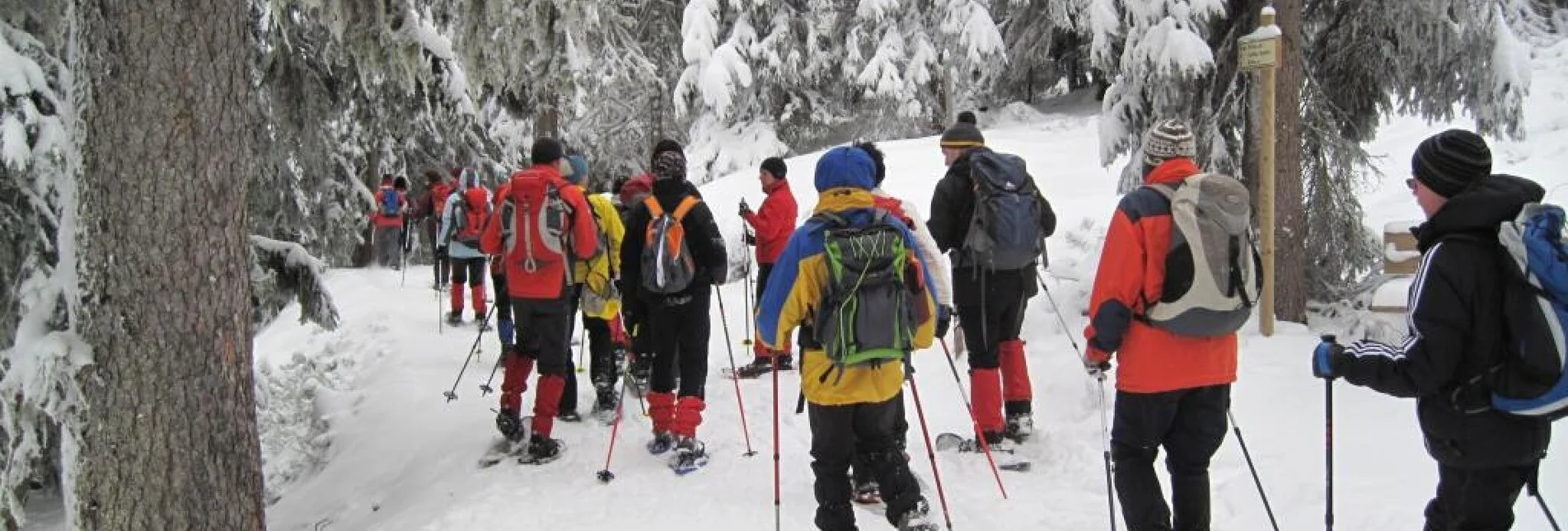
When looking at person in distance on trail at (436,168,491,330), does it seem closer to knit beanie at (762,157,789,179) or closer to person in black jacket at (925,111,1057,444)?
knit beanie at (762,157,789,179)

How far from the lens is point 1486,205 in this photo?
3258 mm

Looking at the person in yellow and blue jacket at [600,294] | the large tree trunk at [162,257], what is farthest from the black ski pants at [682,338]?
the large tree trunk at [162,257]

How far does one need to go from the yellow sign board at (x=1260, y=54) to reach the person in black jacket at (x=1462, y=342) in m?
4.15

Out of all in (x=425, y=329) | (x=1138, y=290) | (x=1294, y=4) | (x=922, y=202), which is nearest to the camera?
(x=1138, y=290)

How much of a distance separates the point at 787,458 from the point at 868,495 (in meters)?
1.21

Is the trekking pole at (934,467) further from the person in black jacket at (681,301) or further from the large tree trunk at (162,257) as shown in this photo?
the large tree trunk at (162,257)

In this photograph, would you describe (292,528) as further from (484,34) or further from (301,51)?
(484,34)

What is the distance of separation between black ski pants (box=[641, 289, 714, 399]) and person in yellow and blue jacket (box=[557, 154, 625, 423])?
926 mm

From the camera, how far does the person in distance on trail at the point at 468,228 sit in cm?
1179

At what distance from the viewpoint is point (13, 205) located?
5.63 m

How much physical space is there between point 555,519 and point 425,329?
8.23 metres

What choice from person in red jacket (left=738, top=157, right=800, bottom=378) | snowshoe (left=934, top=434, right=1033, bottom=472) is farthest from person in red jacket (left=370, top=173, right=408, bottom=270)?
snowshoe (left=934, top=434, right=1033, bottom=472)

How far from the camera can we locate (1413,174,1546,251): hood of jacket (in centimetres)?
324

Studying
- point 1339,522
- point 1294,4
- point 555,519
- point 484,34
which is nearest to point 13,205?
point 484,34
